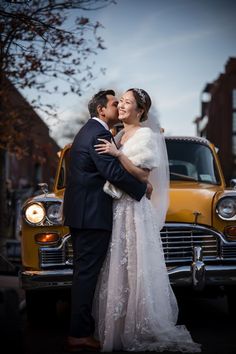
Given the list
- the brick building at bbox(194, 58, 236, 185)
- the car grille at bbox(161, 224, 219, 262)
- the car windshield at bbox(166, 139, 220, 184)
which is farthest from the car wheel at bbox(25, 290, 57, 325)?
the brick building at bbox(194, 58, 236, 185)

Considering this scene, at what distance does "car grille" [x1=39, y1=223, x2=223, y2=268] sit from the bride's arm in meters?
0.95

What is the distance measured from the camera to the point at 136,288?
4.42 m

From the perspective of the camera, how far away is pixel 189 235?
5270 millimetres

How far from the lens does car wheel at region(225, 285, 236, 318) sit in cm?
573

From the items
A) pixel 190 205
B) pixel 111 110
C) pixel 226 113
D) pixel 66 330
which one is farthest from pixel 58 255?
pixel 226 113

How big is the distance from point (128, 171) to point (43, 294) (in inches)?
74.4

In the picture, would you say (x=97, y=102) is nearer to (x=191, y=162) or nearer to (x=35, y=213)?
(x=35, y=213)

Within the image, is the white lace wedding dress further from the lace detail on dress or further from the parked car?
the parked car

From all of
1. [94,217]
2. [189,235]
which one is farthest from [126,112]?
[189,235]

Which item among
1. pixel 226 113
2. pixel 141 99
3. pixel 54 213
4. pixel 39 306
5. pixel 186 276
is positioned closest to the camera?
pixel 141 99

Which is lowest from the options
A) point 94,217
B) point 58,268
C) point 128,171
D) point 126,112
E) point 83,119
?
point 58,268

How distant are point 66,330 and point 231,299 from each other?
175cm

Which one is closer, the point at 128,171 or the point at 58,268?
the point at 128,171

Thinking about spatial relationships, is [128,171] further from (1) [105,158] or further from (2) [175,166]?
(2) [175,166]
